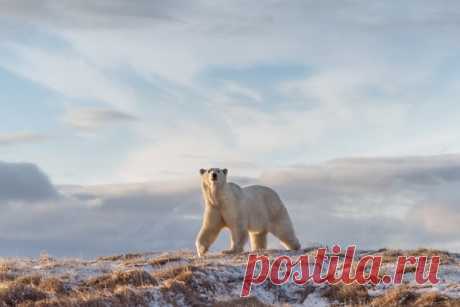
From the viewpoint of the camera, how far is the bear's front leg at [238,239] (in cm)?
2350

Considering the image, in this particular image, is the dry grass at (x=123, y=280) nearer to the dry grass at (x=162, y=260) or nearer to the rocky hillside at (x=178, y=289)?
the rocky hillside at (x=178, y=289)

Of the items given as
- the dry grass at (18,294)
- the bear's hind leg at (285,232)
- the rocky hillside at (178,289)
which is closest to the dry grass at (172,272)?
the rocky hillside at (178,289)

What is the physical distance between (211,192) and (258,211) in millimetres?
2097

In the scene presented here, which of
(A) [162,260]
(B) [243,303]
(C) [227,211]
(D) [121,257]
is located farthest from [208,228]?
(B) [243,303]

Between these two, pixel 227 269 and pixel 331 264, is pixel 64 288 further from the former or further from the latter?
pixel 331 264

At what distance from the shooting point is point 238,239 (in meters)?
23.7

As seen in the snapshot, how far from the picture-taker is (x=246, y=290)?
17.3m

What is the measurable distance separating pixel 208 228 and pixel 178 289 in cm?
756

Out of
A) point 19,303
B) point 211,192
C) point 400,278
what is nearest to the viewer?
point 19,303

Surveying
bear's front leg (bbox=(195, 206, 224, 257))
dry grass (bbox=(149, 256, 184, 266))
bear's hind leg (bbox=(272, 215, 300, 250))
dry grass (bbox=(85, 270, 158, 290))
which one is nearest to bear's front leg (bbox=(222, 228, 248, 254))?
bear's front leg (bbox=(195, 206, 224, 257))

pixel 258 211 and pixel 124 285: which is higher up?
pixel 258 211

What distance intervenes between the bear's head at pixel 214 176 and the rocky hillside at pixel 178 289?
4.64 metres

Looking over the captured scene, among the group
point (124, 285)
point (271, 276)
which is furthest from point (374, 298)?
point (124, 285)

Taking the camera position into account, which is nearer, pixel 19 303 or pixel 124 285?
pixel 19 303
